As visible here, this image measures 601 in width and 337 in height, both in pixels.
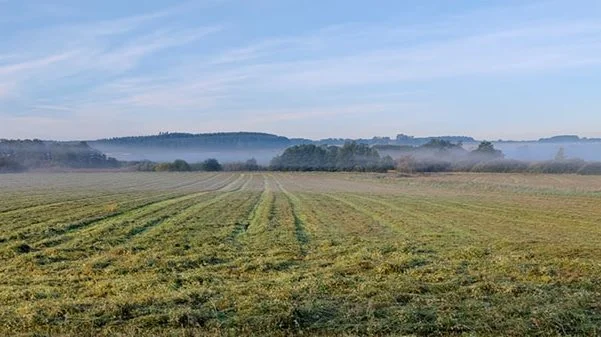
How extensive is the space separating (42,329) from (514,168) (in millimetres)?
101895

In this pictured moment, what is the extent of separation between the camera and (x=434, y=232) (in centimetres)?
2147

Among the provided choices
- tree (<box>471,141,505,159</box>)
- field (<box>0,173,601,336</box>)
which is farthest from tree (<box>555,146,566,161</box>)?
field (<box>0,173,601,336</box>)

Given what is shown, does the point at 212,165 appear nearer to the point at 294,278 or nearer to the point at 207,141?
the point at 207,141

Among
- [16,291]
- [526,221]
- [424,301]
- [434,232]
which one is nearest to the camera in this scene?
[424,301]

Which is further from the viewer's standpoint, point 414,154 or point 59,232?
point 414,154

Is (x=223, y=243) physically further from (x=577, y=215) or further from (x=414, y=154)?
(x=414, y=154)

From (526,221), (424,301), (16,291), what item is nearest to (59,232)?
(16,291)

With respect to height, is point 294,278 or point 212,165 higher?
point 212,165

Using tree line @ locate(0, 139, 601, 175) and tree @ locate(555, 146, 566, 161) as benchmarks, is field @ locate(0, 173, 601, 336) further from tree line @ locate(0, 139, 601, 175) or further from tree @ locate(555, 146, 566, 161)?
tree line @ locate(0, 139, 601, 175)

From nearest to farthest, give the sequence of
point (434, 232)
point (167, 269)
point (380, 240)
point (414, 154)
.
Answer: point (167, 269)
point (380, 240)
point (434, 232)
point (414, 154)

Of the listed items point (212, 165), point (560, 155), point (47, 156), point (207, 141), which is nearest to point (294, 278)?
point (560, 155)

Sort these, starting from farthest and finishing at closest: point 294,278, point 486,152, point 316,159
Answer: point 316,159
point 486,152
point 294,278

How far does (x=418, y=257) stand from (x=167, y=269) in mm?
6096

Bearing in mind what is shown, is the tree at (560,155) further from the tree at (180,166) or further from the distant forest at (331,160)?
the tree at (180,166)
